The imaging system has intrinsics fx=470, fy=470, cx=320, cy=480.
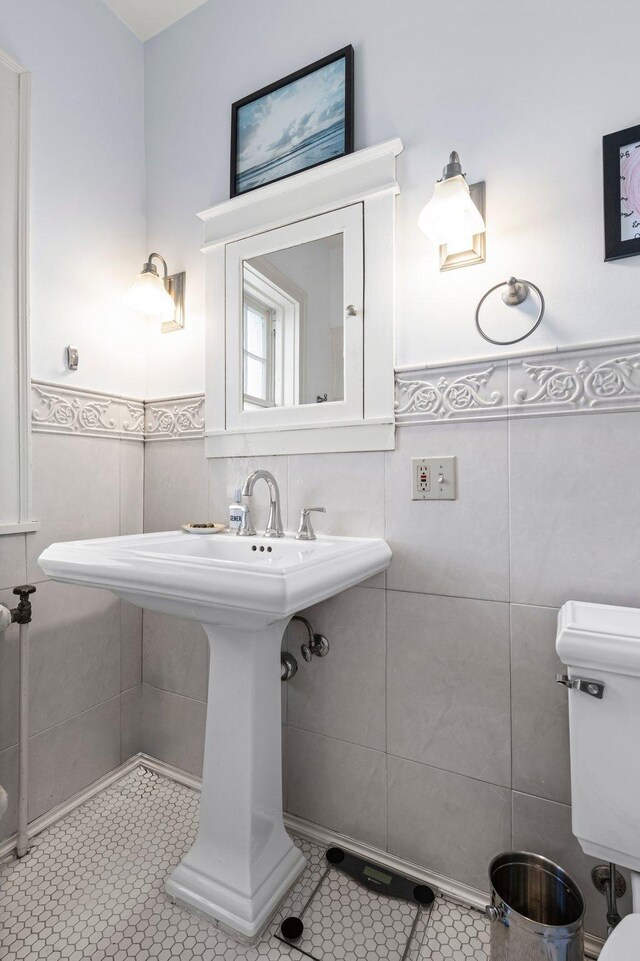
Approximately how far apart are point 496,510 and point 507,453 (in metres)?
0.13

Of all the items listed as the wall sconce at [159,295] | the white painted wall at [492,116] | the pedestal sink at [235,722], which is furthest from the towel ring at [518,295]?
the wall sconce at [159,295]

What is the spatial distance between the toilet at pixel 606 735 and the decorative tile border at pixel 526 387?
0.46 m

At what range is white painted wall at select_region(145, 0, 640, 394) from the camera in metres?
1.00

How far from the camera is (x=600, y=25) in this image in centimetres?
100

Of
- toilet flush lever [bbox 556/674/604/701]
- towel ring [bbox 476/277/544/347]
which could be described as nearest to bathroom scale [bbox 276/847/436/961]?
toilet flush lever [bbox 556/674/604/701]

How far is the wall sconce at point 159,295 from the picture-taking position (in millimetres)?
1527

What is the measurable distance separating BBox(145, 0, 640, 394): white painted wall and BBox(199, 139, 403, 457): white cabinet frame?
0.16 ft

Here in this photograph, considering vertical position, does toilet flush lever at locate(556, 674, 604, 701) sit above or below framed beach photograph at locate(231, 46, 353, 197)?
below

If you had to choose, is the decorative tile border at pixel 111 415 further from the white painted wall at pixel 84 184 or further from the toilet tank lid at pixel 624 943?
the toilet tank lid at pixel 624 943

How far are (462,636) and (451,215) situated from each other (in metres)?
0.97

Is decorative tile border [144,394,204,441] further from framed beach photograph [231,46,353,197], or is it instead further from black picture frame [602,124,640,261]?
black picture frame [602,124,640,261]

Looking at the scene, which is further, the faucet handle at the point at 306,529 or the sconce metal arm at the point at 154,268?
the sconce metal arm at the point at 154,268

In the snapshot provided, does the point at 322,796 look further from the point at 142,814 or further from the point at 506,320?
the point at 506,320

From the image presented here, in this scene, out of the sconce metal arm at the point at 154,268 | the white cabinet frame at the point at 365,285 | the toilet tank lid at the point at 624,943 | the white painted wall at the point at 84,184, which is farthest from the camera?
the sconce metal arm at the point at 154,268
